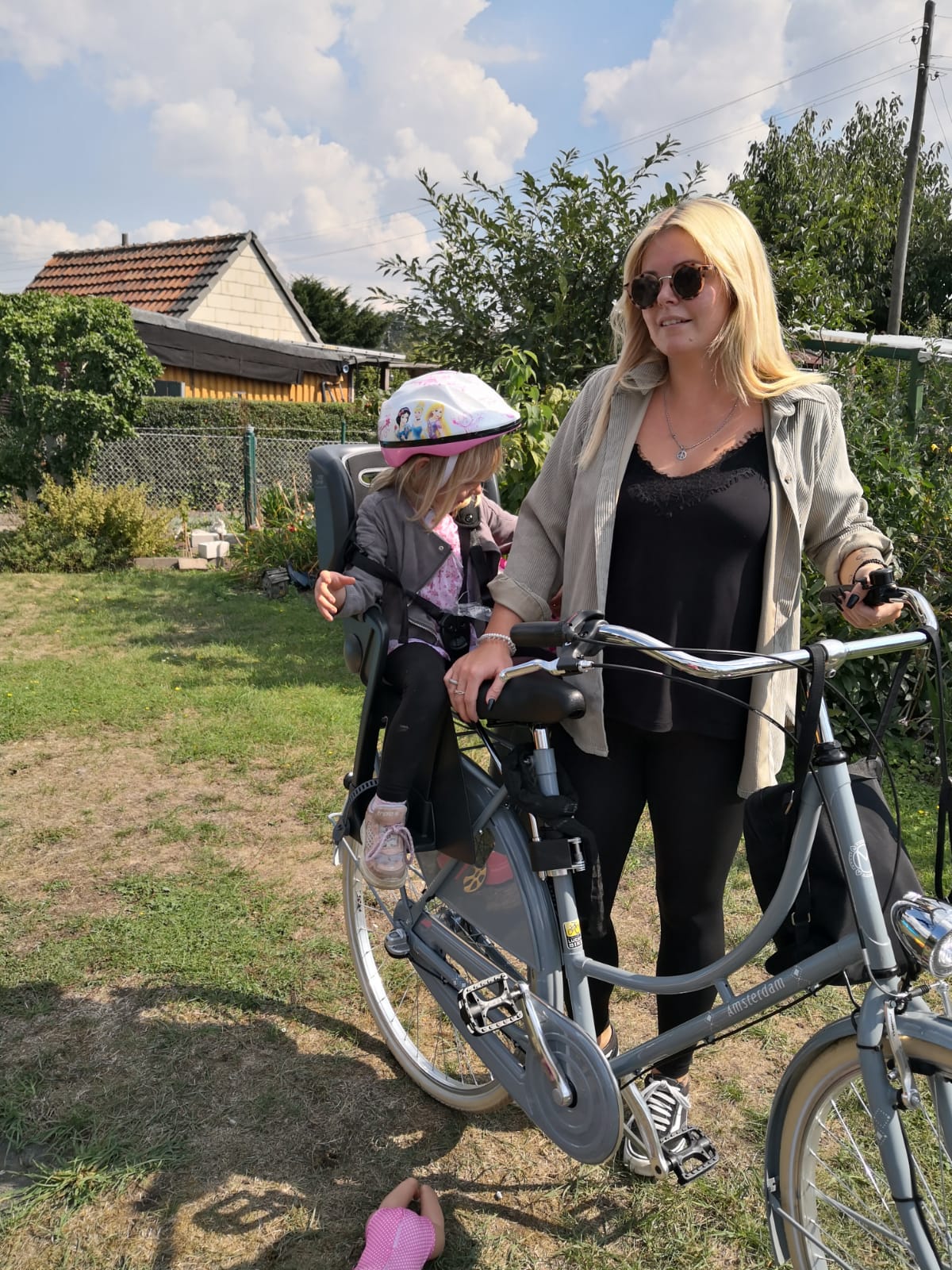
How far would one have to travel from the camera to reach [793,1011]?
297 cm

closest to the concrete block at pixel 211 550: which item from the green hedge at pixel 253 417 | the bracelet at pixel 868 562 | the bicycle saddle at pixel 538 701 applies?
the green hedge at pixel 253 417

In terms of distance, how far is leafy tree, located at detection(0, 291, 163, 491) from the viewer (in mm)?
10008

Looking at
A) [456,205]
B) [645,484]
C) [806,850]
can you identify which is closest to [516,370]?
[456,205]

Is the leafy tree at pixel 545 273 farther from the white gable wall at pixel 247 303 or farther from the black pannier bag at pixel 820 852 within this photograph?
the white gable wall at pixel 247 303

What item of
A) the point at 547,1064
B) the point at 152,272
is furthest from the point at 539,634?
the point at 152,272

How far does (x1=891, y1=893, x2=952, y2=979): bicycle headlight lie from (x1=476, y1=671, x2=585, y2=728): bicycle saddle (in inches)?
25.6

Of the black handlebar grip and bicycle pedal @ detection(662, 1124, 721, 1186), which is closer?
the black handlebar grip

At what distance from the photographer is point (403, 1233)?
2.03 metres

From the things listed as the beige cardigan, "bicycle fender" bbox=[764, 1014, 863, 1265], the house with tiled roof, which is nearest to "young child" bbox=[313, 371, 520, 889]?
the beige cardigan

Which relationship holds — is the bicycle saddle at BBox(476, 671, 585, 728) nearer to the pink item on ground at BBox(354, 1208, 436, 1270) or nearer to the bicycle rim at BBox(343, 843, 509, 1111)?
the bicycle rim at BBox(343, 843, 509, 1111)

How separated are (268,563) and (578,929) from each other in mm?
7770

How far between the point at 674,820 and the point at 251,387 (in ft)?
60.4

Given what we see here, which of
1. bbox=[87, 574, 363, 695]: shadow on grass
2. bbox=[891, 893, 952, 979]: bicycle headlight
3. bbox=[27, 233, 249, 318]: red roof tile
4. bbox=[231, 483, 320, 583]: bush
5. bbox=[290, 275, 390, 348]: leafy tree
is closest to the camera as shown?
bbox=[891, 893, 952, 979]: bicycle headlight

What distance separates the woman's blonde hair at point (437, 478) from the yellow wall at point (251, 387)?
15988mm
